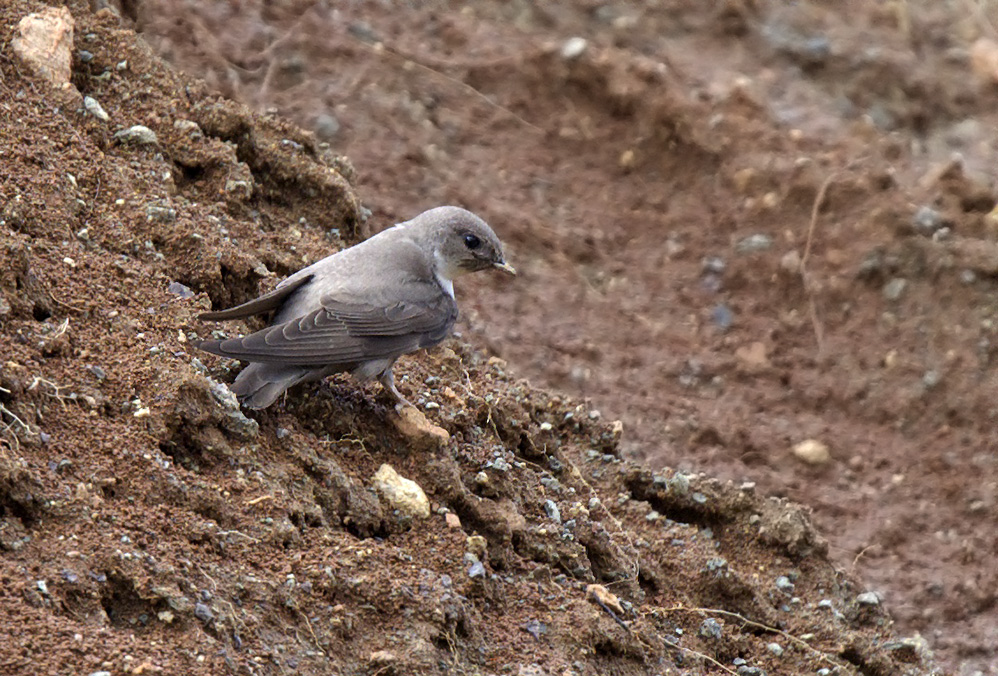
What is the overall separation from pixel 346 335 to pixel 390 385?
307 millimetres

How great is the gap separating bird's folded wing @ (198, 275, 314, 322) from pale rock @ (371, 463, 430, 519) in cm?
82

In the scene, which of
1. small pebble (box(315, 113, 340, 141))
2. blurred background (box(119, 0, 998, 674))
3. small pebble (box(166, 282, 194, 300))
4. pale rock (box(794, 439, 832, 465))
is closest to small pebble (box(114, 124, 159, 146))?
small pebble (box(166, 282, 194, 300))

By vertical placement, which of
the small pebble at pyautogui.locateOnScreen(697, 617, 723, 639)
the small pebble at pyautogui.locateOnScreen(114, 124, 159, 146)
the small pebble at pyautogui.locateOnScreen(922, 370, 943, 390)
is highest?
the small pebble at pyautogui.locateOnScreen(114, 124, 159, 146)

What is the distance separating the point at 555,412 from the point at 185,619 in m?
2.84

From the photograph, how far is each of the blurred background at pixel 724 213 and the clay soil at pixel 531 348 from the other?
0.08 ft

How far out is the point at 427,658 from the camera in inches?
187

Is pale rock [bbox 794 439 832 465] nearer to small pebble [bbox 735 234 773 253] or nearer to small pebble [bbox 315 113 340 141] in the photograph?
small pebble [bbox 735 234 773 253]

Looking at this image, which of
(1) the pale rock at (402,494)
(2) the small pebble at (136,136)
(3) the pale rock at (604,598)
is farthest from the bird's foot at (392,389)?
(2) the small pebble at (136,136)

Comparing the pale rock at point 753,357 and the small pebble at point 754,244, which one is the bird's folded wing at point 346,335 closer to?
the pale rock at point 753,357

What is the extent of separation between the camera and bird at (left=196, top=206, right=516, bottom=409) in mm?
5461

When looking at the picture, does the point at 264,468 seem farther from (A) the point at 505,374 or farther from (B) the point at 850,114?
(B) the point at 850,114

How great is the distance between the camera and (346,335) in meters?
5.75

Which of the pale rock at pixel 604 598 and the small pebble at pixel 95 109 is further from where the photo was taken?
the small pebble at pixel 95 109

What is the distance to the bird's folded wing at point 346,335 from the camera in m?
5.39
